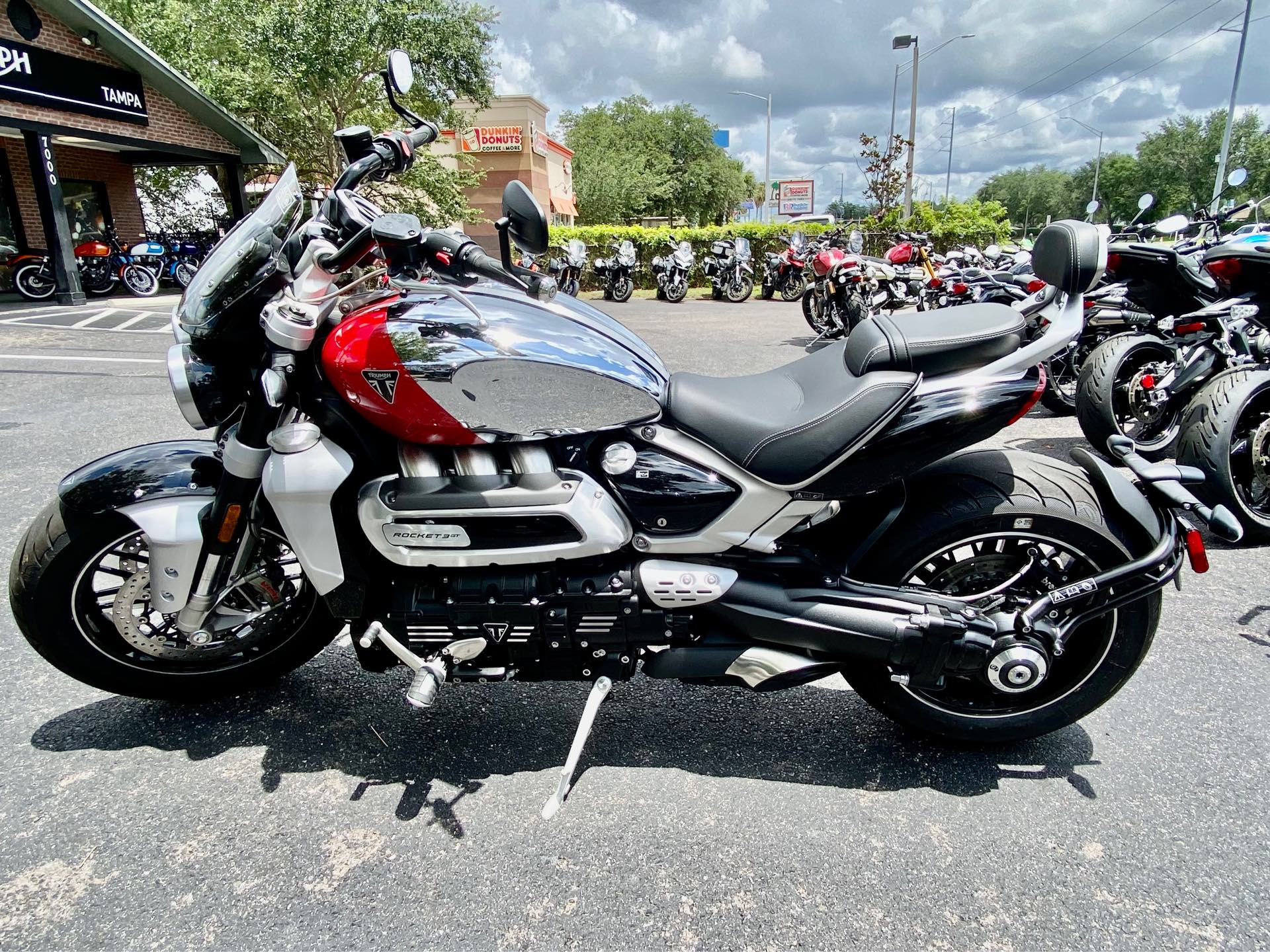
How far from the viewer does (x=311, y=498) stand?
1918mm

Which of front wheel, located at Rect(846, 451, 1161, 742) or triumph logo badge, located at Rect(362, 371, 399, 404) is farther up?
triumph logo badge, located at Rect(362, 371, 399, 404)

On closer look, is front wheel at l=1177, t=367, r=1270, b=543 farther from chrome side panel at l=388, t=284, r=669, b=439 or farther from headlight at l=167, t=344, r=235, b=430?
headlight at l=167, t=344, r=235, b=430

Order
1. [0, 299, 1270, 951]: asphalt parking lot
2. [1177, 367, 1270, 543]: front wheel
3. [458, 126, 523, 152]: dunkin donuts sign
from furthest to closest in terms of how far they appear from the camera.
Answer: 1. [458, 126, 523, 152]: dunkin donuts sign
2. [1177, 367, 1270, 543]: front wheel
3. [0, 299, 1270, 951]: asphalt parking lot

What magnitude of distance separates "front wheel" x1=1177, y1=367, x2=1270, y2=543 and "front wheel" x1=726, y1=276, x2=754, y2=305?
44.7 ft

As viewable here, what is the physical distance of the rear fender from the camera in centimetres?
207

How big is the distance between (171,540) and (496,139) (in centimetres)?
3936

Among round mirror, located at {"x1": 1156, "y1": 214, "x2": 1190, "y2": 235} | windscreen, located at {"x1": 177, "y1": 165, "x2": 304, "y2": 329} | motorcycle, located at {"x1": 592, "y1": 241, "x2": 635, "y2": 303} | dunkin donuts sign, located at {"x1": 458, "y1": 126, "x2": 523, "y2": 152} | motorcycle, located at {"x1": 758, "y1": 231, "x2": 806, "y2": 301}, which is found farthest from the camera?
dunkin donuts sign, located at {"x1": 458, "y1": 126, "x2": 523, "y2": 152}

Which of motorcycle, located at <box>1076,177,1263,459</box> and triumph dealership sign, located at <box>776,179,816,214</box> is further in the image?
triumph dealership sign, located at <box>776,179,816,214</box>

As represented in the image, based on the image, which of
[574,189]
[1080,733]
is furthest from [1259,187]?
[1080,733]

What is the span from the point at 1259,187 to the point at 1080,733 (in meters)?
58.5

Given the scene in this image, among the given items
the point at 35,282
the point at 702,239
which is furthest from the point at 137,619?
the point at 702,239

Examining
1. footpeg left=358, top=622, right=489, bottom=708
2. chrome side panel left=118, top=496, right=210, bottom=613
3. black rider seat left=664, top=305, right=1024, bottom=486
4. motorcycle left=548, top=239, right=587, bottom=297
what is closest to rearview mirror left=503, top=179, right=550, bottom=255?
black rider seat left=664, top=305, right=1024, bottom=486

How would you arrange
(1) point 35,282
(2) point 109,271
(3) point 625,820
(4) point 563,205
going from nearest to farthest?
(3) point 625,820 < (1) point 35,282 < (2) point 109,271 < (4) point 563,205

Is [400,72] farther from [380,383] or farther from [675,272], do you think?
[675,272]
